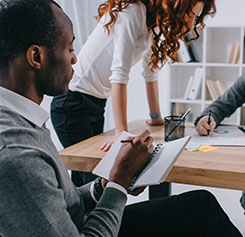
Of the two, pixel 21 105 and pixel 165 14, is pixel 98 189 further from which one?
pixel 165 14

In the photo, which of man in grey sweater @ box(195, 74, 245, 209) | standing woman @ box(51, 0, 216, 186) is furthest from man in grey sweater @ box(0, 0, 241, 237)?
man in grey sweater @ box(195, 74, 245, 209)

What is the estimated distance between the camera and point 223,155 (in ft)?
3.82

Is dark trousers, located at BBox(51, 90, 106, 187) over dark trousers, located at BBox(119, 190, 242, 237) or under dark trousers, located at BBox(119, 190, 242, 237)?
over

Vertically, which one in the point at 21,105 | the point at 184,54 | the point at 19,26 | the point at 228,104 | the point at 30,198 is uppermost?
the point at 19,26

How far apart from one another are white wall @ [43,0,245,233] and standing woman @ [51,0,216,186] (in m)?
0.90

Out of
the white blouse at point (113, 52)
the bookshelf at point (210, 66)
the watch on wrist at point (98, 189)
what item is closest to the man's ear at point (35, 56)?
the watch on wrist at point (98, 189)

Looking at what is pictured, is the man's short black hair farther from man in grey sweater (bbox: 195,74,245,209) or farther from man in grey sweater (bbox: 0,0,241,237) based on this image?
man in grey sweater (bbox: 195,74,245,209)

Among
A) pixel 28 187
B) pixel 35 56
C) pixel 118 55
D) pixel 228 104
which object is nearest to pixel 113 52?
pixel 118 55

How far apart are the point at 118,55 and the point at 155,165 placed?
24.1 inches

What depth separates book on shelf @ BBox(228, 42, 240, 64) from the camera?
10.8ft

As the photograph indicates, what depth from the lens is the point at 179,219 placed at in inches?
41.5

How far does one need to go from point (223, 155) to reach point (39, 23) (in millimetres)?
771

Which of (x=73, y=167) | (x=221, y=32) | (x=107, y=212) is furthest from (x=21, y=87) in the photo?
(x=221, y=32)

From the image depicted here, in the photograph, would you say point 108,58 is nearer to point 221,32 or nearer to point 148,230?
point 148,230
